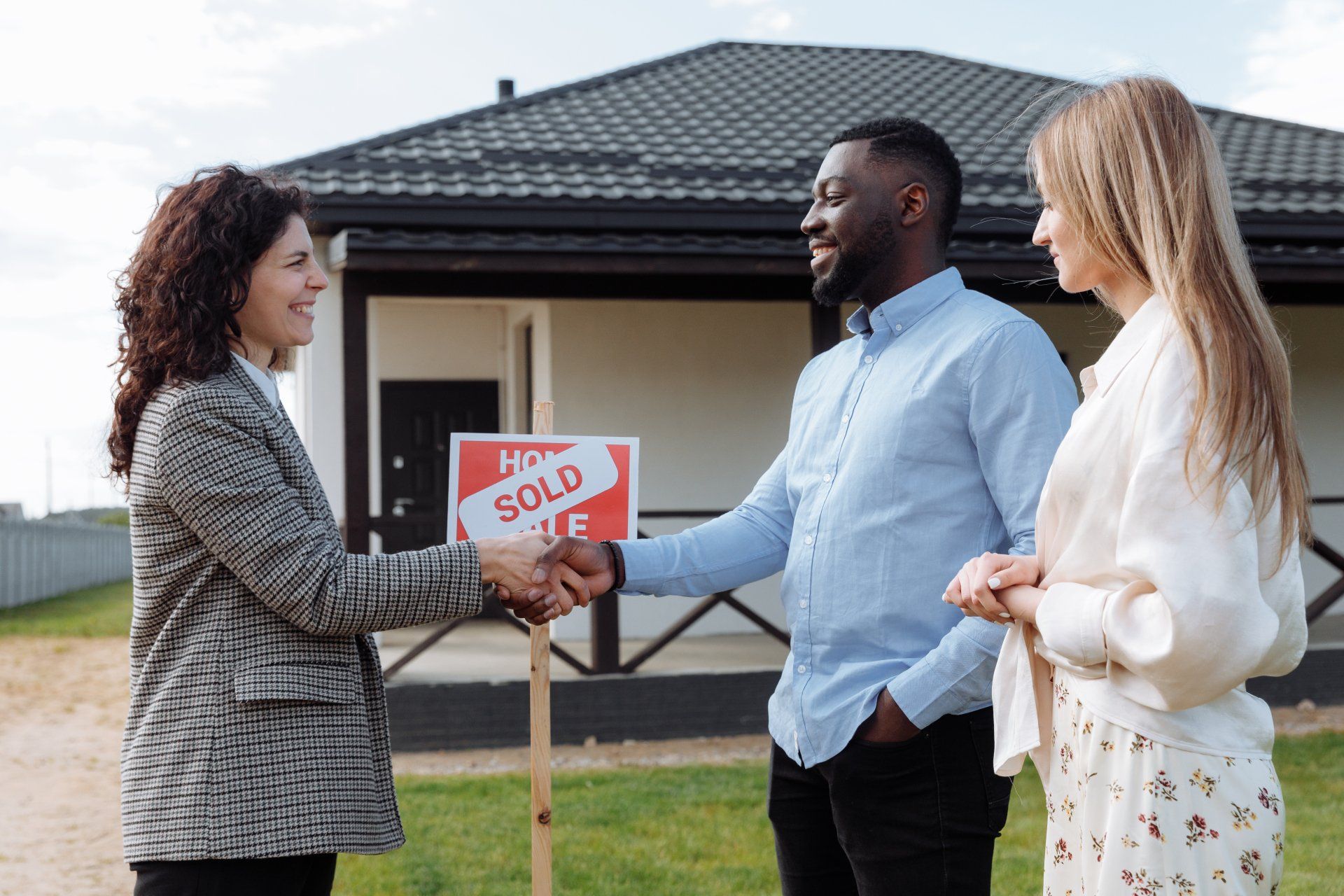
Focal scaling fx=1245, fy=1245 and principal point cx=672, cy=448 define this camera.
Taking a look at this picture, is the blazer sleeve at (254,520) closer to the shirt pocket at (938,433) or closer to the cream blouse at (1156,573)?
the shirt pocket at (938,433)

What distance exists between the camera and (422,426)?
1223 cm

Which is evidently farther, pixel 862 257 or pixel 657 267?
pixel 657 267

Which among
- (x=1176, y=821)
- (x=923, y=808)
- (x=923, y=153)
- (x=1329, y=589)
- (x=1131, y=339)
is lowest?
(x=1329, y=589)

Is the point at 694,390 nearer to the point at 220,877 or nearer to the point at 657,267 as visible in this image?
the point at 657,267

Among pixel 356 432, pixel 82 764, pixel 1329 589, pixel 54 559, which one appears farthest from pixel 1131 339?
pixel 54 559

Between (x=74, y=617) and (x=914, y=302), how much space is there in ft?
58.2

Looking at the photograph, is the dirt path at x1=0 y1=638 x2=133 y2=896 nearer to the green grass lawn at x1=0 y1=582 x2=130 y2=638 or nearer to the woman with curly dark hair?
Answer: the green grass lawn at x1=0 y1=582 x2=130 y2=638

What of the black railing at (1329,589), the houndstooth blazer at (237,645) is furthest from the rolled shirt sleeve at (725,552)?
the black railing at (1329,589)

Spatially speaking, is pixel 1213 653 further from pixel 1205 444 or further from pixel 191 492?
pixel 191 492

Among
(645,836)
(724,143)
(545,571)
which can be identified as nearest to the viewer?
(545,571)

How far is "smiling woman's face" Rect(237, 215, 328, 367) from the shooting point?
2.38m

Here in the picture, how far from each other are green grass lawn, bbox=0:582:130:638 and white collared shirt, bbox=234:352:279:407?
529 inches

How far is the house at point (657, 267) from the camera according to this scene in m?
8.03

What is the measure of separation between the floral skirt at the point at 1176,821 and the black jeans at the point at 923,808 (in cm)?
47
